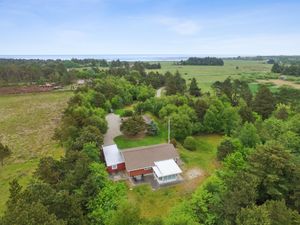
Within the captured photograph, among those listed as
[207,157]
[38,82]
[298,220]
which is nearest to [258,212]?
[298,220]

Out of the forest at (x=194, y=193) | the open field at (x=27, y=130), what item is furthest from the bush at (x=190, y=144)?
the open field at (x=27, y=130)

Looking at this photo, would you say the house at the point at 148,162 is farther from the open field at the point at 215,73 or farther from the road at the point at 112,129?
the open field at the point at 215,73

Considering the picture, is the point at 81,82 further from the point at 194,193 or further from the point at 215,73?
the point at 194,193

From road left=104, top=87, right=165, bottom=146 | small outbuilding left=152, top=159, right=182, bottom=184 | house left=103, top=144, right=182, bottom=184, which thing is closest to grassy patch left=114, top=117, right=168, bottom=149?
road left=104, top=87, right=165, bottom=146

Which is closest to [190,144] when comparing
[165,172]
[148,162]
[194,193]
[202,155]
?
[202,155]

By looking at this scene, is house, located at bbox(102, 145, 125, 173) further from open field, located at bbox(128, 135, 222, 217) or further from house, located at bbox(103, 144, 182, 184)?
open field, located at bbox(128, 135, 222, 217)

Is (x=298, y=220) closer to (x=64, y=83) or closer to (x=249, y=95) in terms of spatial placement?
(x=249, y=95)
